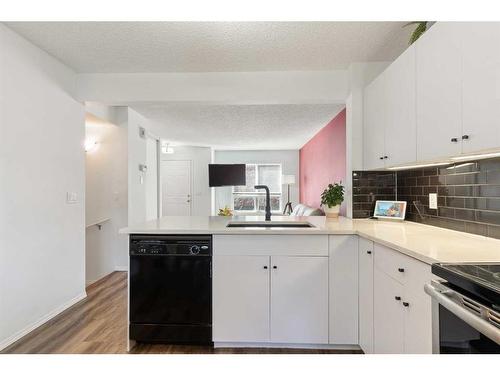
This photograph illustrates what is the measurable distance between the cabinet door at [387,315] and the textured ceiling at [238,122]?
2.53m

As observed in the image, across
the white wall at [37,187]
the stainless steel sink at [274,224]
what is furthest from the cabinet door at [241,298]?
the white wall at [37,187]

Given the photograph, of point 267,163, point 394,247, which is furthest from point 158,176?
point 394,247

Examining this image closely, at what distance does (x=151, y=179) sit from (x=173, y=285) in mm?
3594

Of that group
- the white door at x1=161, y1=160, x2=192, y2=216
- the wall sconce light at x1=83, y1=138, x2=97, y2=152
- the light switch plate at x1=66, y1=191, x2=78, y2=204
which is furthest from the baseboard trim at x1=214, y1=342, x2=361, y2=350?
the white door at x1=161, y1=160, x2=192, y2=216

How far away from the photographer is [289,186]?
8023mm

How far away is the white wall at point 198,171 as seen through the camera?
760cm

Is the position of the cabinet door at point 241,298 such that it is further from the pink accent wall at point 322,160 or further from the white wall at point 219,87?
the pink accent wall at point 322,160

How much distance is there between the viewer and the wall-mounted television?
311cm

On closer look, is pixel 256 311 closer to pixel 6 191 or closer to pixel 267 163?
pixel 6 191

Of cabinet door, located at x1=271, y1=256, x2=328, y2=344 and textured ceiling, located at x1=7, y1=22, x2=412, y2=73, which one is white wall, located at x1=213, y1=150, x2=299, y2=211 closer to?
textured ceiling, located at x1=7, y1=22, x2=412, y2=73

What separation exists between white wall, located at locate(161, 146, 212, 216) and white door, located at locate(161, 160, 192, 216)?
0.37ft

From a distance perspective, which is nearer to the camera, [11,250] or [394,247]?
[394,247]
